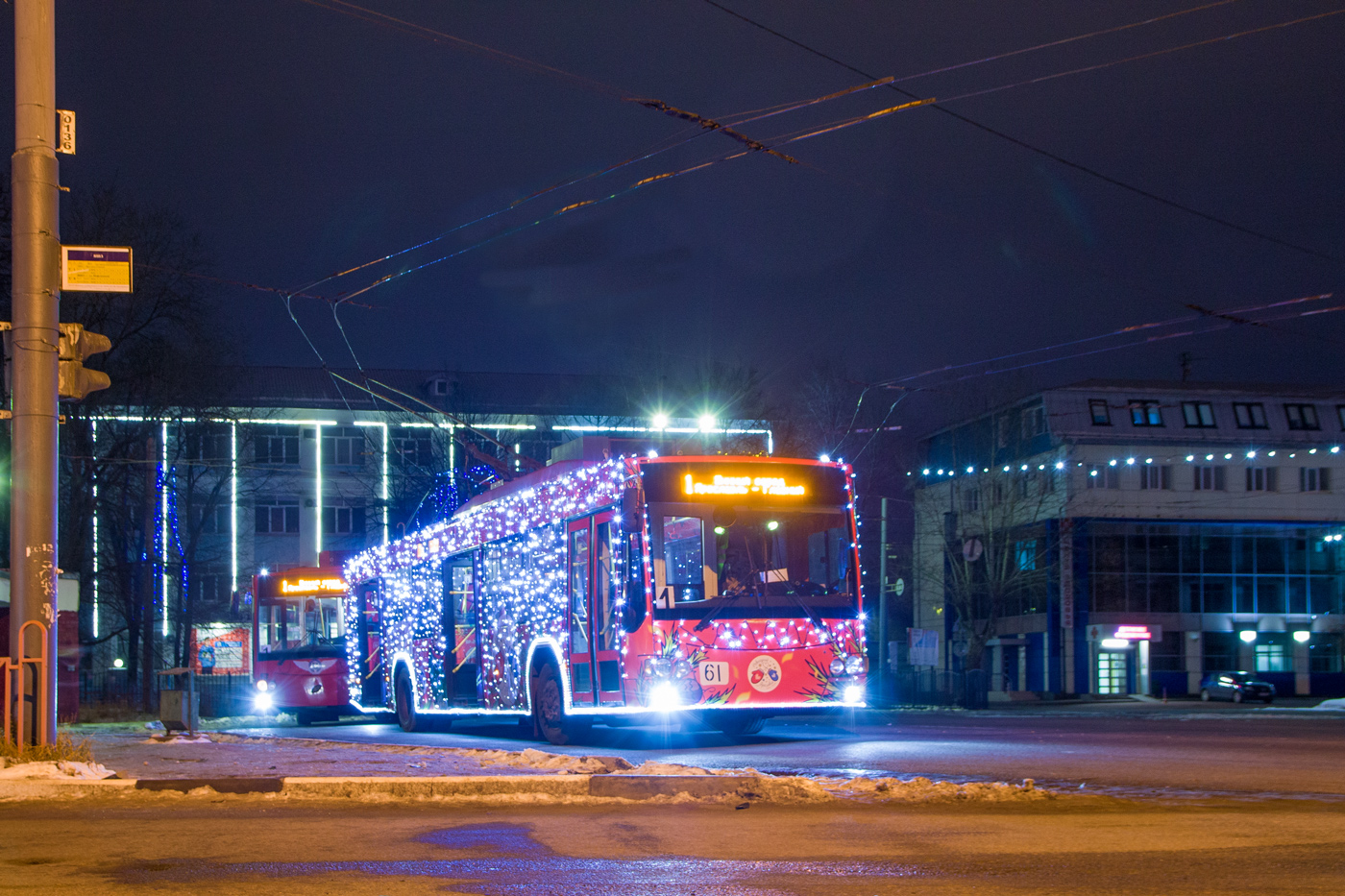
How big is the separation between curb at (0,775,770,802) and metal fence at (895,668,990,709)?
36.2 meters

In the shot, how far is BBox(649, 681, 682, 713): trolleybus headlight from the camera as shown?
14.6 m

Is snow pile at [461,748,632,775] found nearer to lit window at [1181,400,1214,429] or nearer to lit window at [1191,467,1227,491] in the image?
lit window at [1191,467,1227,491]

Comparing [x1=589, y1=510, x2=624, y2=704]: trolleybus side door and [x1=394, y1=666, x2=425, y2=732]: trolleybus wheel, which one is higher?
[x1=589, y1=510, x2=624, y2=704]: trolleybus side door

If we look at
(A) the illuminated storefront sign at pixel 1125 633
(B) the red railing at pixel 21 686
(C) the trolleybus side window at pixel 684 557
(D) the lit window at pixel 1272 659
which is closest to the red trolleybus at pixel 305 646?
(C) the trolleybus side window at pixel 684 557

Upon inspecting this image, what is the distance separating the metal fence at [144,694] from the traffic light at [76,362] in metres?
19.7

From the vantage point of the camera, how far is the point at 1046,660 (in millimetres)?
56688

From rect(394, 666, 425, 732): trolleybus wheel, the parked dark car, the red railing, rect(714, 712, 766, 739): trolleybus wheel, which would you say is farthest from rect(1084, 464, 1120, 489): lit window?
the red railing

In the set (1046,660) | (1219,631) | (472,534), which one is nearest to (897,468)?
(1046,660)

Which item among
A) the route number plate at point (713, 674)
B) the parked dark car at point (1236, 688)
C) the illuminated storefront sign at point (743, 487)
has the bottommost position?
the parked dark car at point (1236, 688)

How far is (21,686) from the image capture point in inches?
418

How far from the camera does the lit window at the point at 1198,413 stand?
190 feet

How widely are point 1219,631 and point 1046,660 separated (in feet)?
22.8

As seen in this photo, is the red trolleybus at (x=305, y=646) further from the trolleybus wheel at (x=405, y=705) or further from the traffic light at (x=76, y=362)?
the traffic light at (x=76, y=362)

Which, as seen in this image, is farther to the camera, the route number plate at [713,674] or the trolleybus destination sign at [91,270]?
the route number plate at [713,674]
